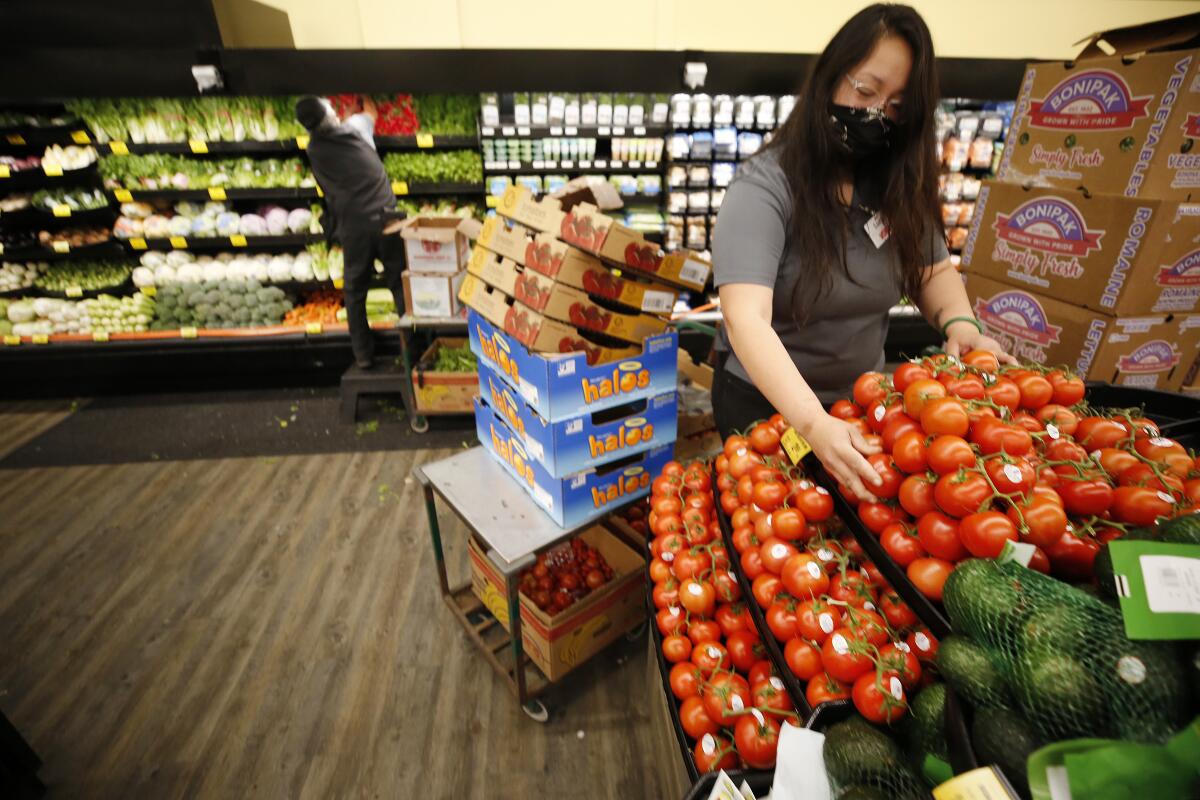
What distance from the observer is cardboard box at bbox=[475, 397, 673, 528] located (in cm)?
184

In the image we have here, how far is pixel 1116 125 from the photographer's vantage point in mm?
1853

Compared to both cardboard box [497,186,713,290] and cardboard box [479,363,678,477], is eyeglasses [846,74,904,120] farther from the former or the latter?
cardboard box [479,363,678,477]

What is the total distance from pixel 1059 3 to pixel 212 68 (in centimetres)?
656

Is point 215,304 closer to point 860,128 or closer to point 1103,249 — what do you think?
point 860,128

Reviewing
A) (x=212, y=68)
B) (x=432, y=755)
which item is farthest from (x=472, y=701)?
(x=212, y=68)

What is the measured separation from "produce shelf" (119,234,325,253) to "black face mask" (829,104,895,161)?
4.30 meters

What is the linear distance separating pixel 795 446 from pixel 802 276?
524 millimetres

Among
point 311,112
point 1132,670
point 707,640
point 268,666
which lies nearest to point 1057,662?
point 1132,670

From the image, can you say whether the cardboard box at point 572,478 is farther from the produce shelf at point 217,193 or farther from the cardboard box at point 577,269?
the produce shelf at point 217,193

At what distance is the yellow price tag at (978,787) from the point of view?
529 mm

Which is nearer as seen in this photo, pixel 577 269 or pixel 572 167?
pixel 577 269

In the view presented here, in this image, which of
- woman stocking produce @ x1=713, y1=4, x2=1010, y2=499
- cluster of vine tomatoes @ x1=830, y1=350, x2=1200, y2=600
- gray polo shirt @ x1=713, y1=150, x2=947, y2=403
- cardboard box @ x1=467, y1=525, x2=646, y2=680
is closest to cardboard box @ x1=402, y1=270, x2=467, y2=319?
cardboard box @ x1=467, y1=525, x2=646, y2=680

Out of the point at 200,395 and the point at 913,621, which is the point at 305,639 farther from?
the point at 200,395

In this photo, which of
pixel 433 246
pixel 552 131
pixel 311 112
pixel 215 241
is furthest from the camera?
pixel 215 241
